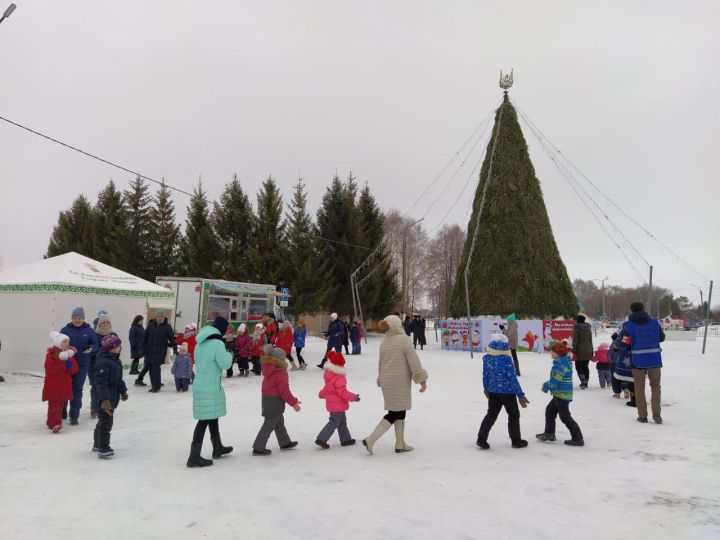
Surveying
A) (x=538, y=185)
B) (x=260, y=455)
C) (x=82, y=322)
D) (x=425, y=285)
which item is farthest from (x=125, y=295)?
(x=425, y=285)

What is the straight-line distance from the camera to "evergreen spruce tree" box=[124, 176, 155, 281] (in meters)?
39.9

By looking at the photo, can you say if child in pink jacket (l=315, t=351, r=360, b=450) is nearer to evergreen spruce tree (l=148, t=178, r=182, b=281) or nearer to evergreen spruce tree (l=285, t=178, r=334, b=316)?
evergreen spruce tree (l=285, t=178, r=334, b=316)

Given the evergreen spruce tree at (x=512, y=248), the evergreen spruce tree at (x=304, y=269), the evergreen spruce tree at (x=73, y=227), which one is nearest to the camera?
the evergreen spruce tree at (x=512, y=248)

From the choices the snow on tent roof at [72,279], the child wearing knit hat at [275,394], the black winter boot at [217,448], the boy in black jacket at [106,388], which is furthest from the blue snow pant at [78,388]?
the snow on tent roof at [72,279]

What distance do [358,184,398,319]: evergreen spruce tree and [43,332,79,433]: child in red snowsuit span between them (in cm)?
2681

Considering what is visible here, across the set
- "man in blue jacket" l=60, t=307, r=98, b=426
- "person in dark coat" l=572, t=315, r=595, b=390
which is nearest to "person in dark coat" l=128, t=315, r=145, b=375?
"man in blue jacket" l=60, t=307, r=98, b=426

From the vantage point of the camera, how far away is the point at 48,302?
43.6ft

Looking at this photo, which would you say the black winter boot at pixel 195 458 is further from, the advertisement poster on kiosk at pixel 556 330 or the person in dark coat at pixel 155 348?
the advertisement poster on kiosk at pixel 556 330

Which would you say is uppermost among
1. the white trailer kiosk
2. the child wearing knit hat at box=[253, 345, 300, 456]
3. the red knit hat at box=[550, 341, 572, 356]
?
the white trailer kiosk

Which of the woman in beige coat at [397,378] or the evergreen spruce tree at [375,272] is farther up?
the evergreen spruce tree at [375,272]

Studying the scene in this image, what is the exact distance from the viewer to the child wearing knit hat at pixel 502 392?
249 inches

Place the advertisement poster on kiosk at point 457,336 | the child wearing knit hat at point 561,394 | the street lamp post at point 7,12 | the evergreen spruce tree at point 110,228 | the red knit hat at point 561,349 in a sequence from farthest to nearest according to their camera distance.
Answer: the evergreen spruce tree at point 110,228, the advertisement poster on kiosk at point 457,336, the street lamp post at point 7,12, the red knit hat at point 561,349, the child wearing knit hat at point 561,394

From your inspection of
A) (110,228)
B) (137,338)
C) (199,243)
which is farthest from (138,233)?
(137,338)

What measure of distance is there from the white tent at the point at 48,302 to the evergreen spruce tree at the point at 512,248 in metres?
14.9
